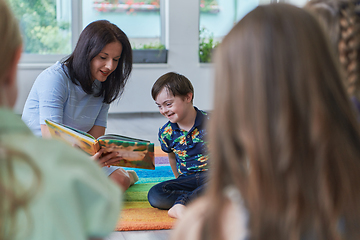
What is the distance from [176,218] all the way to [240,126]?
3.72 feet

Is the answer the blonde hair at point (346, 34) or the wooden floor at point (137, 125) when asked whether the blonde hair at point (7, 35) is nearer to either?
the blonde hair at point (346, 34)

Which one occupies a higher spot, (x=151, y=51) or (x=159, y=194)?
(x=151, y=51)

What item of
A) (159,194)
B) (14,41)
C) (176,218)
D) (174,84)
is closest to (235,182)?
(14,41)

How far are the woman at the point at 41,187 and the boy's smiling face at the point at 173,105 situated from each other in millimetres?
1380

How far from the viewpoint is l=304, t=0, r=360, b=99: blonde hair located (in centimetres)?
75

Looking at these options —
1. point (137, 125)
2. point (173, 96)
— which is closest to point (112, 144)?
point (173, 96)

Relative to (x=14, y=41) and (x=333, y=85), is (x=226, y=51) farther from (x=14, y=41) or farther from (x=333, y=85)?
(x=14, y=41)

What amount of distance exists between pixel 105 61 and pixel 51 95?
0.30 meters

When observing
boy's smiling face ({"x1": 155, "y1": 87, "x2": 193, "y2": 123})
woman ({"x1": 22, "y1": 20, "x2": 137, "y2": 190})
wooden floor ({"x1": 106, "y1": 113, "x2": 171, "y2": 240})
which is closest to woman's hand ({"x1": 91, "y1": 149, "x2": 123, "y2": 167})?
woman ({"x1": 22, "y1": 20, "x2": 137, "y2": 190})

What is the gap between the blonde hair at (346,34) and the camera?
2.44 feet

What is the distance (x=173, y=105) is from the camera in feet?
6.10

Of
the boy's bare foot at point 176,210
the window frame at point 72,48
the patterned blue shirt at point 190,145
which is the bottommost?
the boy's bare foot at point 176,210

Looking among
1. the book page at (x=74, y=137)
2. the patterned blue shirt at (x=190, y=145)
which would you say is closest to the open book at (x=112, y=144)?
the book page at (x=74, y=137)

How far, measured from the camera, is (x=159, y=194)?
168 cm
